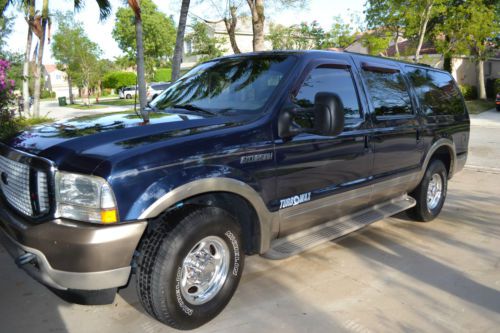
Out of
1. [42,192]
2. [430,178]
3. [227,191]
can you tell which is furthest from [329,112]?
[430,178]

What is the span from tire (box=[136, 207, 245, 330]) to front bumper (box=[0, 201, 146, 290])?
0.55 ft

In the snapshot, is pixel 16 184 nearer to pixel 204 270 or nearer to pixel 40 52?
pixel 204 270

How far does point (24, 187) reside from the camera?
2.79 meters

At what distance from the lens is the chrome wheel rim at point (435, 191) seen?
5.47 metres

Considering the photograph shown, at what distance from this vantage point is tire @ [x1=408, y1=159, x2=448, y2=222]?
17.1 feet

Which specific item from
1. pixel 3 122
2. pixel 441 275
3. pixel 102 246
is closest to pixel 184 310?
pixel 102 246

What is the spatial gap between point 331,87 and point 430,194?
8.28 ft

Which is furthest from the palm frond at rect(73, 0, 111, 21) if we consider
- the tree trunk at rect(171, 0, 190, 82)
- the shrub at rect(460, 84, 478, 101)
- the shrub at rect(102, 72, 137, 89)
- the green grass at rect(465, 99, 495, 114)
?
the shrub at rect(102, 72, 137, 89)

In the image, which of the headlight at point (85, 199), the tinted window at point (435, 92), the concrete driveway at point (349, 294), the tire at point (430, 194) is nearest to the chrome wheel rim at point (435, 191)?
the tire at point (430, 194)

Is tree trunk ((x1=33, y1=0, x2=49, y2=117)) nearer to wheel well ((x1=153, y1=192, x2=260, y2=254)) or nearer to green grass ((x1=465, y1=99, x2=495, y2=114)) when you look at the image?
wheel well ((x1=153, y1=192, x2=260, y2=254))

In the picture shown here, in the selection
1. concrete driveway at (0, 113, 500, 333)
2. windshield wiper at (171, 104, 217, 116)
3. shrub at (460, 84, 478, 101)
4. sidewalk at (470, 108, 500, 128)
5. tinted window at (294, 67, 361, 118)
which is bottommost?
concrete driveway at (0, 113, 500, 333)

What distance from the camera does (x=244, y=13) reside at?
16953 millimetres

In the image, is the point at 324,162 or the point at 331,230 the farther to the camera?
the point at 331,230

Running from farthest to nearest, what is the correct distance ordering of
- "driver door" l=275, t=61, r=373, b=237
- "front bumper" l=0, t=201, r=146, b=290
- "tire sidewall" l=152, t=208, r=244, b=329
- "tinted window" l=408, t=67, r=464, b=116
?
"tinted window" l=408, t=67, r=464, b=116
"driver door" l=275, t=61, r=373, b=237
"tire sidewall" l=152, t=208, r=244, b=329
"front bumper" l=0, t=201, r=146, b=290
